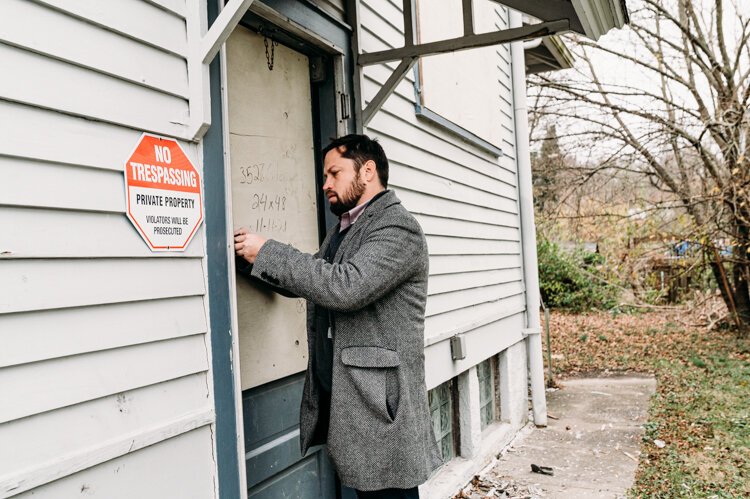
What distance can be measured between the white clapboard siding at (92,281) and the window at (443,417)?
3454 millimetres

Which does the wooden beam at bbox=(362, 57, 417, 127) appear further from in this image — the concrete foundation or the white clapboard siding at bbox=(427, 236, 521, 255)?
the concrete foundation

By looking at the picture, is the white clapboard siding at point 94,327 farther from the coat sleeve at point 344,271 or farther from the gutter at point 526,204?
the gutter at point 526,204

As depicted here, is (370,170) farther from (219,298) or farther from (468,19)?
(468,19)

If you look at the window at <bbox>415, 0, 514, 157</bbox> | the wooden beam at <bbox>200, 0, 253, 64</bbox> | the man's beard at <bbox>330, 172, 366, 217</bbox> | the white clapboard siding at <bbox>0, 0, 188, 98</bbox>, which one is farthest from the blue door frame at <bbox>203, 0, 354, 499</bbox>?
the window at <bbox>415, 0, 514, 157</bbox>

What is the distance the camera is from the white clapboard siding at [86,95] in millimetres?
1693

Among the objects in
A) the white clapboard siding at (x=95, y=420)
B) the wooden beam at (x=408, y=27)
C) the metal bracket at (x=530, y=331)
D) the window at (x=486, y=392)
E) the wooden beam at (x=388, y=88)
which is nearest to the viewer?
the white clapboard siding at (x=95, y=420)

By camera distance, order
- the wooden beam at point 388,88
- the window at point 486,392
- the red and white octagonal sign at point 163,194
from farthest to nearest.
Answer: the window at point 486,392 < the wooden beam at point 388,88 < the red and white octagonal sign at point 163,194

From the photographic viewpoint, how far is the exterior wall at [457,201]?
176 inches

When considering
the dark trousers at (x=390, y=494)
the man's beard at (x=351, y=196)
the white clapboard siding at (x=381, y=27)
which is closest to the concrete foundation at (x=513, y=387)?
the white clapboard siding at (x=381, y=27)

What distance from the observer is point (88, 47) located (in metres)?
1.91

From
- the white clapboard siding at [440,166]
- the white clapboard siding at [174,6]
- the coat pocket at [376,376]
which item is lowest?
the coat pocket at [376,376]

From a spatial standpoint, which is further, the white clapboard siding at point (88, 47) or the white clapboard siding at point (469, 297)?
the white clapboard siding at point (469, 297)

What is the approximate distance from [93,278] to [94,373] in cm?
28

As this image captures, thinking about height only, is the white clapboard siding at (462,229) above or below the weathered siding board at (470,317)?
above
